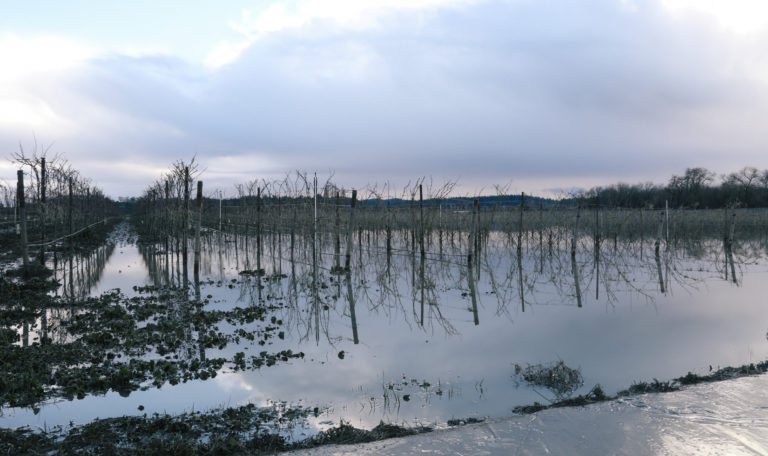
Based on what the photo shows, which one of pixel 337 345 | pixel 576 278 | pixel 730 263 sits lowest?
→ pixel 337 345

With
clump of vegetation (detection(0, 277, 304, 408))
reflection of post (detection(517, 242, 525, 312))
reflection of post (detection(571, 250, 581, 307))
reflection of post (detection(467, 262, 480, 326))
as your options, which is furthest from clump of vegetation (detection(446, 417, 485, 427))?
reflection of post (detection(571, 250, 581, 307))

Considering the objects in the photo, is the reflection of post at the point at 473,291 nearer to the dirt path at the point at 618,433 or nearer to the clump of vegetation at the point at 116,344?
the clump of vegetation at the point at 116,344

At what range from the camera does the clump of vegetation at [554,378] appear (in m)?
4.71

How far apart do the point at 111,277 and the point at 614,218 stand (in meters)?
27.6

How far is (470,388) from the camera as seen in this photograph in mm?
4762

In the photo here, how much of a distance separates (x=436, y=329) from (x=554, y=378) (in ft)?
8.43

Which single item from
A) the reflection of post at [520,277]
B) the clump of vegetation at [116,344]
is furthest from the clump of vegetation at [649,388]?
the reflection of post at [520,277]

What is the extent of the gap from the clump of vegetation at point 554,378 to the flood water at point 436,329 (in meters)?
0.14

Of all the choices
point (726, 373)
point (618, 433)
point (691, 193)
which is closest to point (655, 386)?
point (726, 373)

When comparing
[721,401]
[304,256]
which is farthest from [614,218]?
[721,401]

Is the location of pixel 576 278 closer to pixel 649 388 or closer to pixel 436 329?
pixel 436 329

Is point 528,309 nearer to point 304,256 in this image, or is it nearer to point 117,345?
point 117,345

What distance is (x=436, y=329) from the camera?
7.25 meters

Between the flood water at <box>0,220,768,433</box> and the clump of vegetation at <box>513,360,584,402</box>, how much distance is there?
0.47ft
